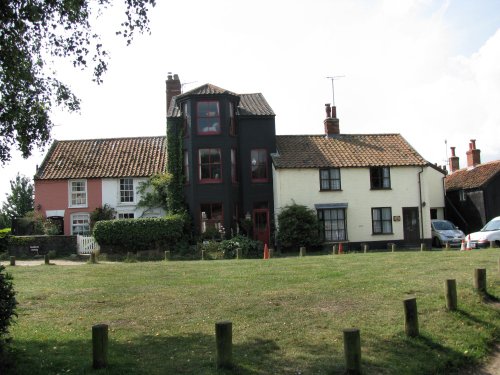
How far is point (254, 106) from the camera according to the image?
111 ft

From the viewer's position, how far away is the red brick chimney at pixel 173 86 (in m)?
36.0

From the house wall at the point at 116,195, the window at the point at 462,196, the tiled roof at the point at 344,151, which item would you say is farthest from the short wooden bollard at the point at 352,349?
the window at the point at 462,196

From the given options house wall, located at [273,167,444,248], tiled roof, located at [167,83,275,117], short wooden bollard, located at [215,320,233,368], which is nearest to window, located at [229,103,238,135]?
tiled roof, located at [167,83,275,117]

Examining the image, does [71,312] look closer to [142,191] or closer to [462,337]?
[462,337]

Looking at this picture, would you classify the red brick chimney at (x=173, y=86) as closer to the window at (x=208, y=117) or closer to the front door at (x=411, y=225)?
the window at (x=208, y=117)

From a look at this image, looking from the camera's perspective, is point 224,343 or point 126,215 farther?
point 126,215

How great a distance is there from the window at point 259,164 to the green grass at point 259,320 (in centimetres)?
1643

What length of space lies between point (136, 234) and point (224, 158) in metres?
7.08

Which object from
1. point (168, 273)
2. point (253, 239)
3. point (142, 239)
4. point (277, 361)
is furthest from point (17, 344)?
point (253, 239)

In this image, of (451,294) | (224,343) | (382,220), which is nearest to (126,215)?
(382,220)

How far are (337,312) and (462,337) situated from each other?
2536 millimetres

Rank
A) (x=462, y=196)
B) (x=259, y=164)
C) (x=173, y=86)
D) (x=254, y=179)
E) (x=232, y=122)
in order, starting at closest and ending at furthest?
(x=232, y=122) < (x=254, y=179) < (x=259, y=164) < (x=173, y=86) < (x=462, y=196)

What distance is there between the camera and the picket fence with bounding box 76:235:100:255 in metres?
30.0

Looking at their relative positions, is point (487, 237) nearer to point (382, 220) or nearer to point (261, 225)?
point (382, 220)
